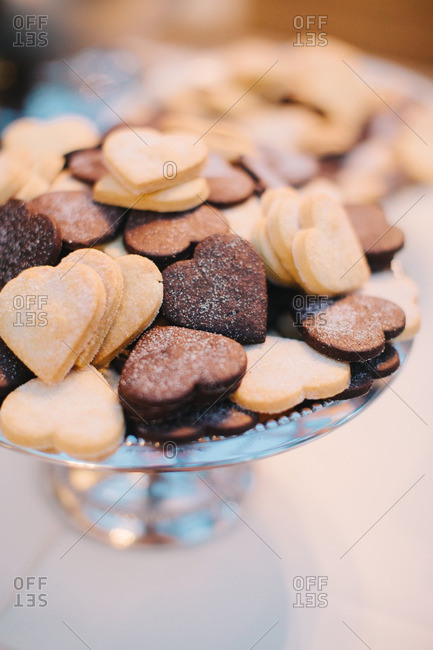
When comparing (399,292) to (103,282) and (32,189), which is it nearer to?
(103,282)

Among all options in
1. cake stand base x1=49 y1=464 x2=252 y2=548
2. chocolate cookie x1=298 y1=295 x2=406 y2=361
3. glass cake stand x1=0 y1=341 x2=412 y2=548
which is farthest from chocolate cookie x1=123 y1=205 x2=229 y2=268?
cake stand base x1=49 y1=464 x2=252 y2=548

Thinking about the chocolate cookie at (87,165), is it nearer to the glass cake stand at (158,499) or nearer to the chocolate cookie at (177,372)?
the chocolate cookie at (177,372)

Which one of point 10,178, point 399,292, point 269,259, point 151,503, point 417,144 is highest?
point 10,178

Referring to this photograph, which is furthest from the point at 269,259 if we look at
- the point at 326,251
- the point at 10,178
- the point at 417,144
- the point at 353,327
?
the point at 417,144

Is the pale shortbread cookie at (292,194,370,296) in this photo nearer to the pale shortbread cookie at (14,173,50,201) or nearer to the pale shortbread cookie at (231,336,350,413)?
the pale shortbread cookie at (231,336,350,413)

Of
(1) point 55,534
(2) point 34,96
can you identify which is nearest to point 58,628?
(1) point 55,534
